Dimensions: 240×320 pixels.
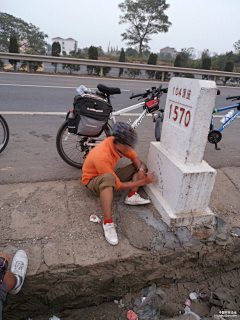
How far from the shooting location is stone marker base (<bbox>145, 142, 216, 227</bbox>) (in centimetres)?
236

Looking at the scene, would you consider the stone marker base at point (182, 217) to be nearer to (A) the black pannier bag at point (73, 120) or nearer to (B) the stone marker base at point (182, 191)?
(B) the stone marker base at point (182, 191)

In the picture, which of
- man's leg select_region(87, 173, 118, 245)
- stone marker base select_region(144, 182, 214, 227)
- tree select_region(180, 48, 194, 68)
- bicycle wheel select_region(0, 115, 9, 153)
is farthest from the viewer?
tree select_region(180, 48, 194, 68)

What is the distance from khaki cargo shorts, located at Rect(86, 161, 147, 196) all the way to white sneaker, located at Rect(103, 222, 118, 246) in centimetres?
37

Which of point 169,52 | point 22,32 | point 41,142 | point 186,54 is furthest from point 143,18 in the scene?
point 169,52

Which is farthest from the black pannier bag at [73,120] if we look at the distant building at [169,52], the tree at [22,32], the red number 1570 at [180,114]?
the distant building at [169,52]

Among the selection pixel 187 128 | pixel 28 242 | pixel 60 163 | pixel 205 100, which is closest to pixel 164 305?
pixel 28 242

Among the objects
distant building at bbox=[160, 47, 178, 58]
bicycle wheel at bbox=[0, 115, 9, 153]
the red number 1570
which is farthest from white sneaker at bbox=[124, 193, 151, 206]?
distant building at bbox=[160, 47, 178, 58]

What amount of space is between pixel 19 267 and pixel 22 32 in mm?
46782

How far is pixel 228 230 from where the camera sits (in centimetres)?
267

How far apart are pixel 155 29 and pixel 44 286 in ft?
121

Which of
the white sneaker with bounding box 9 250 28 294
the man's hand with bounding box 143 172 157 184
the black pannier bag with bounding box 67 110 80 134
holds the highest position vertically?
the black pannier bag with bounding box 67 110 80 134

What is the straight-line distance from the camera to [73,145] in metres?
3.66

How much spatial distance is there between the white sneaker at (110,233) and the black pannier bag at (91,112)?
1.29m

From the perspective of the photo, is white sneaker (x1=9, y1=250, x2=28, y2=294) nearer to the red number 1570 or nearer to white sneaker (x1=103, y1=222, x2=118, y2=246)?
white sneaker (x1=103, y1=222, x2=118, y2=246)
